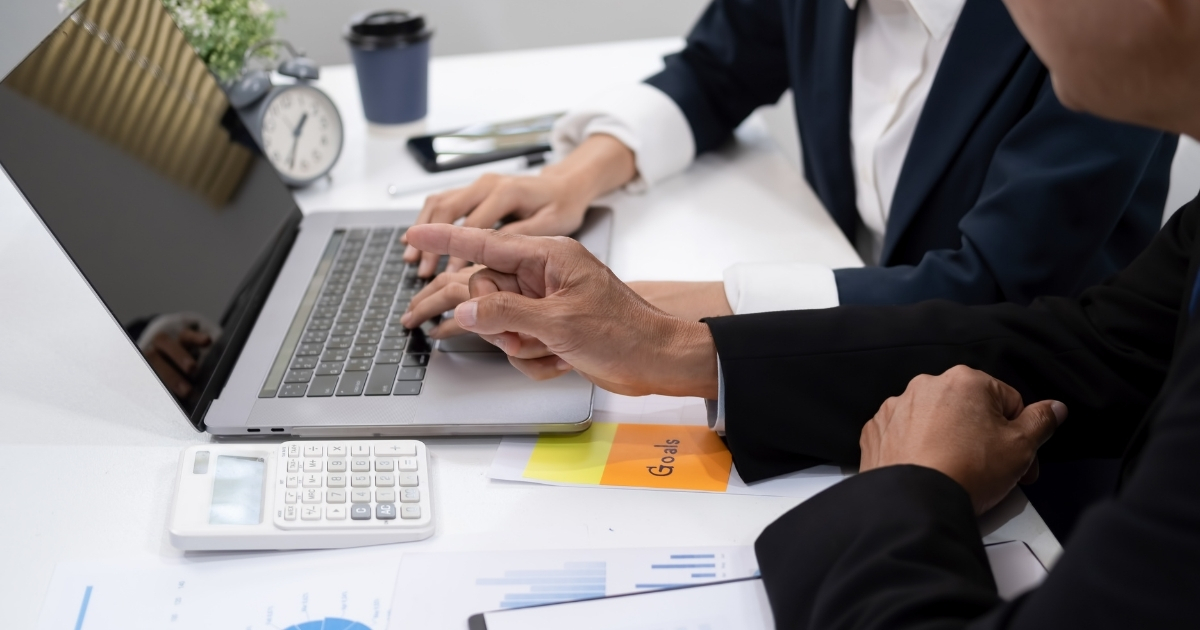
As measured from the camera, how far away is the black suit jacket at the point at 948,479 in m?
0.43

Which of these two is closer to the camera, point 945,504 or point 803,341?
point 945,504

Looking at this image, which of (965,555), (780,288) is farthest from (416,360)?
(965,555)

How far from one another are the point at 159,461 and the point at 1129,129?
852 mm

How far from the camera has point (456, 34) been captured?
216 cm

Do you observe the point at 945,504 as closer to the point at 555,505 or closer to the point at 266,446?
the point at 555,505

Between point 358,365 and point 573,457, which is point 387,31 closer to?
point 358,365

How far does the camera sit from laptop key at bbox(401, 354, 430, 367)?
0.78 m

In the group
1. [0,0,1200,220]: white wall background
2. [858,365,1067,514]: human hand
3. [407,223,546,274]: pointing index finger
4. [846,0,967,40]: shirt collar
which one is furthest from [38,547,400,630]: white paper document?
[0,0,1200,220]: white wall background

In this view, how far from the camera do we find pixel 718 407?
2.36ft

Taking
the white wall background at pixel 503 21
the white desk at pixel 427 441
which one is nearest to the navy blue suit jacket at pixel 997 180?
the white desk at pixel 427 441

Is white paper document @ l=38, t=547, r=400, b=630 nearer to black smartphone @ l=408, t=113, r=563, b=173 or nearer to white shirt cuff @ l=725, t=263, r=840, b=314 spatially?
white shirt cuff @ l=725, t=263, r=840, b=314

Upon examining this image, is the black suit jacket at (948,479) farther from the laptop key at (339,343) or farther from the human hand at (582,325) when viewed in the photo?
the laptop key at (339,343)

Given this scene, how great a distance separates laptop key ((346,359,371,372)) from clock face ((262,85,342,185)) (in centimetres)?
43

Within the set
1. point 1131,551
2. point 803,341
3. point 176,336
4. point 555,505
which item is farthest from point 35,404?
point 1131,551
